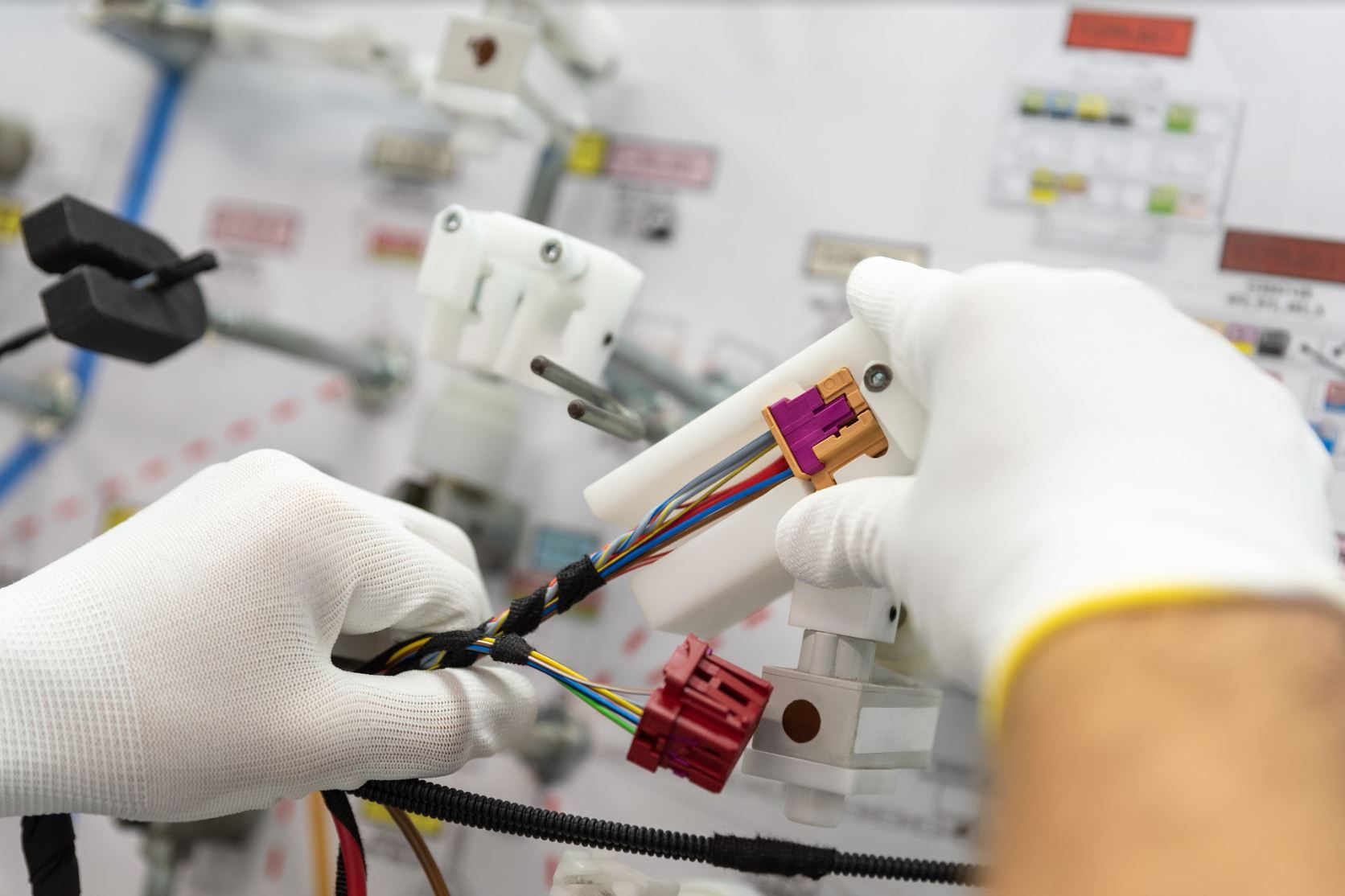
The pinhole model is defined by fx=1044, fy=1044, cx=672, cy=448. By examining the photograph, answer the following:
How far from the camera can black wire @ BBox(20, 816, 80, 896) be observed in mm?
585

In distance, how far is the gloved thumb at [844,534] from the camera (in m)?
0.55

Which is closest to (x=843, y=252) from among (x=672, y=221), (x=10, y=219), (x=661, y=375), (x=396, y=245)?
(x=672, y=221)

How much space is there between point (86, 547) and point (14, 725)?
0.10m

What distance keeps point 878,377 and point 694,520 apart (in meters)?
0.14

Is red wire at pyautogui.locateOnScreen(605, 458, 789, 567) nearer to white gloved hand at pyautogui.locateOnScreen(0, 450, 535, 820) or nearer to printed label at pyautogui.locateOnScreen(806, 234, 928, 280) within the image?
white gloved hand at pyautogui.locateOnScreen(0, 450, 535, 820)

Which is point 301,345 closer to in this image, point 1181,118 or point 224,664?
point 224,664

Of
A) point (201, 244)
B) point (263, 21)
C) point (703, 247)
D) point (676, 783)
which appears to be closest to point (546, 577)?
point (676, 783)

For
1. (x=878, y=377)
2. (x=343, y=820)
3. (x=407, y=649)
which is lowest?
(x=343, y=820)

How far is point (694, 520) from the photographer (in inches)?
25.3

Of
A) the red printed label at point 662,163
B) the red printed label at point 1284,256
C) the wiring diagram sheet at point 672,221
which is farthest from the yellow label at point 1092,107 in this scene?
the red printed label at point 662,163

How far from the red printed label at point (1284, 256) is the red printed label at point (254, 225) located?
980 mm

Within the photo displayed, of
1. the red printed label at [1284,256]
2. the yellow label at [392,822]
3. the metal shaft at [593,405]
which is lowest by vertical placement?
the yellow label at [392,822]

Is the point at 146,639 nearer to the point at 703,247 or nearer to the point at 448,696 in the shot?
the point at 448,696

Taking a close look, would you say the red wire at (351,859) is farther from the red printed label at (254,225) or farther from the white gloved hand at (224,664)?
the red printed label at (254,225)
